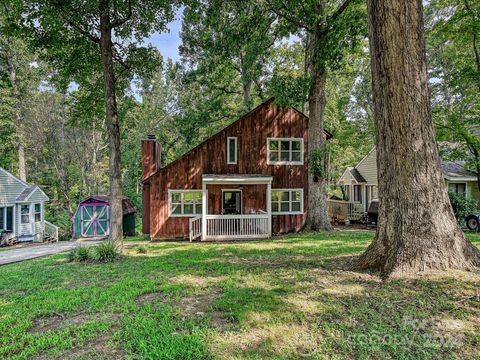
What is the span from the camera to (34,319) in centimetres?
392

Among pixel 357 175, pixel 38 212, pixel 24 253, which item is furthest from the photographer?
pixel 357 175

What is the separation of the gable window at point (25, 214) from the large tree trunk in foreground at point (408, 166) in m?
22.5

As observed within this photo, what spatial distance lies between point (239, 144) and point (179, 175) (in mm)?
3624

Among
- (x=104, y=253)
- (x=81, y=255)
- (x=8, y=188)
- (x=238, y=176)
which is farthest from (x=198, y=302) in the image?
(x=8, y=188)

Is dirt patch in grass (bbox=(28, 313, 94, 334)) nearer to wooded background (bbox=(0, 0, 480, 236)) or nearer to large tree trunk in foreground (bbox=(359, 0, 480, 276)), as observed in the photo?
large tree trunk in foreground (bbox=(359, 0, 480, 276))

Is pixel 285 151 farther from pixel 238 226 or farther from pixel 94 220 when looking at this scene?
pixel 94 220

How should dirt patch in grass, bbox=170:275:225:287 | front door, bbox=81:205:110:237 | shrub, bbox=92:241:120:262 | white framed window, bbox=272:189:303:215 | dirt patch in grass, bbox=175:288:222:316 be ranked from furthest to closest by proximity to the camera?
1. front door, bbox=81:205:110:237
2. white framed window, bbox=272:189:303:215
3. shrub, bbox=92:241:120:262
4. dirt patch in grass, bbox=170:275:225:287
5. dirt patch in grass, bbox=175:288:222:316

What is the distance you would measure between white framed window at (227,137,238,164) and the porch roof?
114cm

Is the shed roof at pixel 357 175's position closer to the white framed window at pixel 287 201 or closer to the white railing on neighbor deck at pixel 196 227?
the white framed window at pixel 287 201

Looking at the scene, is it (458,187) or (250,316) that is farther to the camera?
(458,187)

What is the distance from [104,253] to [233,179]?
270 inches

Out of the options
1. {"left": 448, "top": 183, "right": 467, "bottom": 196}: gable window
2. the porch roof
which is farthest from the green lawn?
{"left": 448, "top": 183, "right": 467, "bottom": 196}: gable window

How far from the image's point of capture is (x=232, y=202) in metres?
15.0

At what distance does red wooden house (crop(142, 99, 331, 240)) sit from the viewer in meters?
14.0
